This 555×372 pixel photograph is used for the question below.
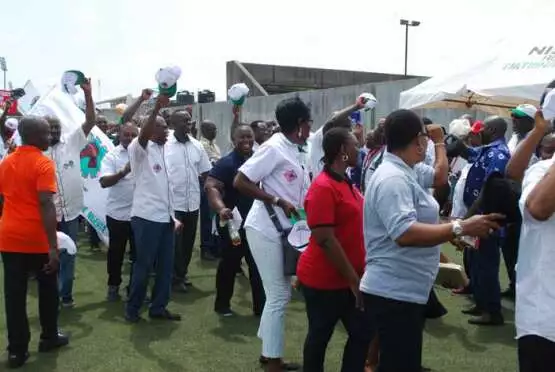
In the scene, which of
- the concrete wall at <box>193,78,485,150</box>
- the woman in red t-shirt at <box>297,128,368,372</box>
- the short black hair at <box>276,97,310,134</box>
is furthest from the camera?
the concrete wall at <box>193,78,485,150</box>

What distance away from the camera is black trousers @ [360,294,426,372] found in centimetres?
303

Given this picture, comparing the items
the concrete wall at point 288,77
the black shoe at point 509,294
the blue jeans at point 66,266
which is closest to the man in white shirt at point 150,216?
the blue jeans at point 66,266

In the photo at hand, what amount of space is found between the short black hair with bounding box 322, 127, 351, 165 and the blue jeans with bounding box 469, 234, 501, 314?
271cm

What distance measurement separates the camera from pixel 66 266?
6.39 meters

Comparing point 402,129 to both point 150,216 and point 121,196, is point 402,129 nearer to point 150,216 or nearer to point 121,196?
point 150,216

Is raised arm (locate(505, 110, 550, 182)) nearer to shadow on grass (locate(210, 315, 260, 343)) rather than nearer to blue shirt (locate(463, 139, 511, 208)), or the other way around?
blue shirt (locate(463, 139, 511, 208))

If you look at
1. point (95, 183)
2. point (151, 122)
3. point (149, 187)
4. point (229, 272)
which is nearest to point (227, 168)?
point (149, 187)

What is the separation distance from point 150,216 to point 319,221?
8.66ft

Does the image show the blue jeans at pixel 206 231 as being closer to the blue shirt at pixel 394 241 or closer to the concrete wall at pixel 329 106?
the concrete wall at pixel 329 106

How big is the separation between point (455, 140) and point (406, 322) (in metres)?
2.67

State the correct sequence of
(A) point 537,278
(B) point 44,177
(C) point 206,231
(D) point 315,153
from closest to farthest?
(A) point 537,278
(B) point 44,177
(D) point 315,153
(C) point 206,231

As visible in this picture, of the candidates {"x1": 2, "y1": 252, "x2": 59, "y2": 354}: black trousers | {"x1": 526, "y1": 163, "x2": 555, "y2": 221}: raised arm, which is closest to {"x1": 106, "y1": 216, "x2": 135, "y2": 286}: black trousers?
{"x1": 2, "y1": 252, "x2": 59, "y2": 354}: black trousers

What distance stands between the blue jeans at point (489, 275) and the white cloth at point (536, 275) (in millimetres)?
3407

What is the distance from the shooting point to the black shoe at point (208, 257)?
9270 millimetres
